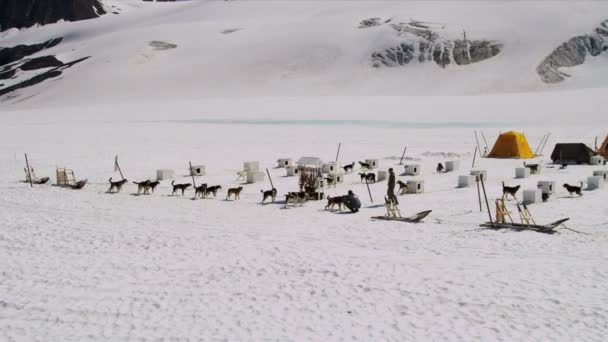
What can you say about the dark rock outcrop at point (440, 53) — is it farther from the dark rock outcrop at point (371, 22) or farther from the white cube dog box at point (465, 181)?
the white cube dog box at point (465, 181)

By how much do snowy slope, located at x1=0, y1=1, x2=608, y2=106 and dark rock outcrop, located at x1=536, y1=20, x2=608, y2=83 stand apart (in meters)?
1.54

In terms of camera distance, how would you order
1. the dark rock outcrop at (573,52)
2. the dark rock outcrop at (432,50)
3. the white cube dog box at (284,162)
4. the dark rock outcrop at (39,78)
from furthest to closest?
the dark rock outcrop at (39,78) → the dark rock outcrop at (432,50) → the dark rock outcrop at (573,52) → the white cube dog box at (284,162)

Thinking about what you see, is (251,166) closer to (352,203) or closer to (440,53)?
(352,203)

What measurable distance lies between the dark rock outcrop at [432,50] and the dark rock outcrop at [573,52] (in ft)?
33.9

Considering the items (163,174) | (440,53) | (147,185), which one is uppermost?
(440,53)

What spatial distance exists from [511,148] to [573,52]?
3471 inches

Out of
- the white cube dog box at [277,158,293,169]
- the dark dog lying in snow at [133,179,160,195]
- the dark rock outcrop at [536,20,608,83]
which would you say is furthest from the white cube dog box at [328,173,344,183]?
the dark rock outcrop at [536,20,608,83]

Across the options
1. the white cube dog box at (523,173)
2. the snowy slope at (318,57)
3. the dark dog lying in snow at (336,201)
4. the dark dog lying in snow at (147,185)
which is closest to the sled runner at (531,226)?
the dark dog lying in snow at (336,201)

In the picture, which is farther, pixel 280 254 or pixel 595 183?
pixel 595 183

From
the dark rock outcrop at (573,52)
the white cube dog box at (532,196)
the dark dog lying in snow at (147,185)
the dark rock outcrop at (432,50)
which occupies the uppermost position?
the dark rock outcrop at (432,50)

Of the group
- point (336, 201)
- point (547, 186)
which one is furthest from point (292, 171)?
point (547, 186)

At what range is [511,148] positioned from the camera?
33.1 metres

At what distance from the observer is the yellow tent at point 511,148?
32.8 meters

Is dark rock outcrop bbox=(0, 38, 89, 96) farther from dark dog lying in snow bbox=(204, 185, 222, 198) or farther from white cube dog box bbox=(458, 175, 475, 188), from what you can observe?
white cube dog box bbox=(458, 175, 475, 188)
